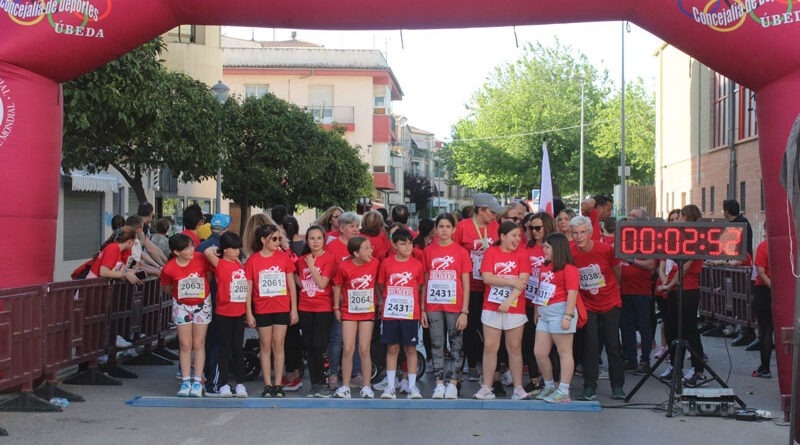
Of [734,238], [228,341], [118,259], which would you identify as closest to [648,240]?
[734,238]

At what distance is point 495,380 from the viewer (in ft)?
33.9

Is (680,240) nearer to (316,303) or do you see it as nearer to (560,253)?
(560,253)

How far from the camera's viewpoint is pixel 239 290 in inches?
391

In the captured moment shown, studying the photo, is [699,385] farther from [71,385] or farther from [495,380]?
[71,385]

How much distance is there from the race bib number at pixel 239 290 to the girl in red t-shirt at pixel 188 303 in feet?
0.92

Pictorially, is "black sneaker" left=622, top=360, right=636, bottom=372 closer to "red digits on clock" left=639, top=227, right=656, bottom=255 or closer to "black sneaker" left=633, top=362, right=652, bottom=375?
"black sneaker" left=633, top=362, right=652, bottom=375

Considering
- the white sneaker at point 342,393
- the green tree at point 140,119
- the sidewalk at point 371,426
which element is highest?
the green tree at point 140,119

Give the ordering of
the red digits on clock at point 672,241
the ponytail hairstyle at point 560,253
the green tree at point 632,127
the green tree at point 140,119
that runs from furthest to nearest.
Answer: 1. the green tree at point 632,127
2. the green tree at point 140,119
3. the ponytail hairstyle at point 560,253
4. the red digits on clock at point 672,241

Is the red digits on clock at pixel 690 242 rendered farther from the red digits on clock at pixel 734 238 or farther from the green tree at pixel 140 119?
the green tree at pixel 140 119

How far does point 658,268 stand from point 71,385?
6.54 meters

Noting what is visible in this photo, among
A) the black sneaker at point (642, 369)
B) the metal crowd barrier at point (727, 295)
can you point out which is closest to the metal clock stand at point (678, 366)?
the black sneaker at point (642, 369)

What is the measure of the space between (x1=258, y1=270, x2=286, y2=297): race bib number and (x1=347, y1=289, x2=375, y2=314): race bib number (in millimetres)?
648

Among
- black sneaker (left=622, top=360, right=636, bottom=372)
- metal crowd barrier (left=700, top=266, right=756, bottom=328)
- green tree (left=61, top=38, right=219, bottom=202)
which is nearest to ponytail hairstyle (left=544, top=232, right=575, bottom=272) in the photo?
black sneaker (left=622, top=360, right=636, bottom=372)

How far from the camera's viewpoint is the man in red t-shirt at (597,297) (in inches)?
396
